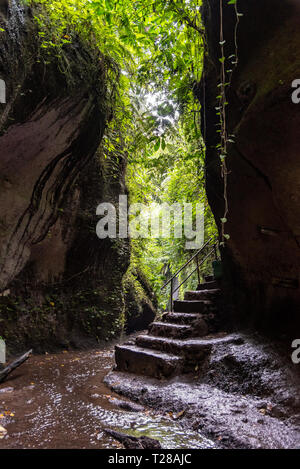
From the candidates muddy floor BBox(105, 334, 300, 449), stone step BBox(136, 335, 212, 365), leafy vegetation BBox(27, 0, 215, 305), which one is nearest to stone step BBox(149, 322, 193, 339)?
stone step BBox(136, 335, 212, 365)

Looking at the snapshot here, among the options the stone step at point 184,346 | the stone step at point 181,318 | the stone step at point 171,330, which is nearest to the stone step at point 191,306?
the stone step at point 181,318

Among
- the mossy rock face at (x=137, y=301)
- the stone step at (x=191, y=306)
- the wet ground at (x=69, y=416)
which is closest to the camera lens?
the wet ground at (x=69, y=416)

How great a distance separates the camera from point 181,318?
20.1 feet

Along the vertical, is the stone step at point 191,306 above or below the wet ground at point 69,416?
above

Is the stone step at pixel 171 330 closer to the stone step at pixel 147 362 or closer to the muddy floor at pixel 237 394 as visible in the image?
the stone step at pixel 147 362

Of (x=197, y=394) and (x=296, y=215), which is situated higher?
(x=296, y=215)

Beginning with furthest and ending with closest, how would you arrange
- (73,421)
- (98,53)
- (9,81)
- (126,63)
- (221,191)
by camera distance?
(126,63) → (98,53) → (221,191) → (9,81) → (73,421)

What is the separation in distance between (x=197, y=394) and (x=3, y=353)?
3.89 metres

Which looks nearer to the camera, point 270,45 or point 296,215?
point 296,215

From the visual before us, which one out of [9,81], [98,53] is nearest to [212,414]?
[9,81]

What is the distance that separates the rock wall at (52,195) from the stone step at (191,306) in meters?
2.64

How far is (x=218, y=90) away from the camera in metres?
5.66

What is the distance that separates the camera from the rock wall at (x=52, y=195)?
5.73m

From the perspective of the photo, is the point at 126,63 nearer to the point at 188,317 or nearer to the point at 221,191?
the point at 221,191
